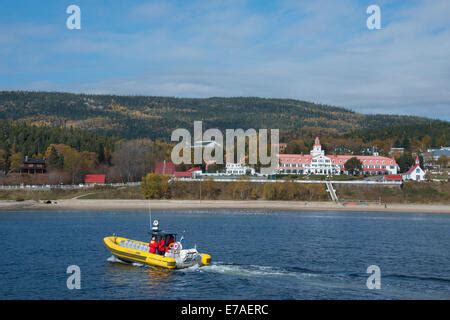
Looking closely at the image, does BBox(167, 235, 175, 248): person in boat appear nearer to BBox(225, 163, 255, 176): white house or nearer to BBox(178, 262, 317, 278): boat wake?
BBox(178, 262, 317, 278): boat wake

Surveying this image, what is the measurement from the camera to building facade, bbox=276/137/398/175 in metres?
140

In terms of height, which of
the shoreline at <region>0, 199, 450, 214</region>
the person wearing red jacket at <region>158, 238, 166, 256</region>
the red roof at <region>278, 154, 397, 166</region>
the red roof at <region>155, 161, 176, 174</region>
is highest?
the red roof at <region>278, 154, 397, 166</region>

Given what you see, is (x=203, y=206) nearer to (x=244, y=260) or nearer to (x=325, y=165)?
(x=325, y=165)

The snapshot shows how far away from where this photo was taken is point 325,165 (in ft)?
464

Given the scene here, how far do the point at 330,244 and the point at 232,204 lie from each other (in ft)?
162

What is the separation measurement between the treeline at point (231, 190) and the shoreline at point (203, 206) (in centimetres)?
342

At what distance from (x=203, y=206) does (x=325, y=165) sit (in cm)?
4695

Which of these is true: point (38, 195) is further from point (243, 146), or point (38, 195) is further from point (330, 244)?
point (330, 244)

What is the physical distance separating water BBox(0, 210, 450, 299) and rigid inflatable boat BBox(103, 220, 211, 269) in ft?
1.78

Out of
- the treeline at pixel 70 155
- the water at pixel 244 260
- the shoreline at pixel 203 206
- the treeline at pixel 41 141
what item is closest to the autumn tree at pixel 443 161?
the shoreline at pixel 203 206

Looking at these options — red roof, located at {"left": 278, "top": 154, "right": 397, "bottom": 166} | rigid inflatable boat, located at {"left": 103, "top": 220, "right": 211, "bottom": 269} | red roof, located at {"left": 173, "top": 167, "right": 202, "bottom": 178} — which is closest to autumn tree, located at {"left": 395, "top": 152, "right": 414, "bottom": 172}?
red roof, located at {"left": 278, "top": 154, "right": 397, "bottom": 166}

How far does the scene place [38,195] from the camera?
111 m

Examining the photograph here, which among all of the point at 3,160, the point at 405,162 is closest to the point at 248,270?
the point at 3,160
